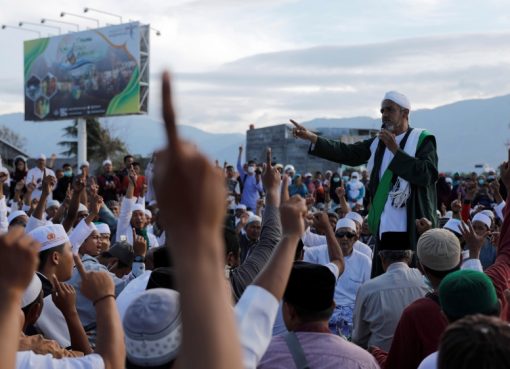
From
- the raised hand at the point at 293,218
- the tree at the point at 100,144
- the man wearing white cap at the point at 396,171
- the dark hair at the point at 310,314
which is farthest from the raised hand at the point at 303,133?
the tree at the point at 100,144

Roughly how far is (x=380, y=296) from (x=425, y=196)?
133 cm

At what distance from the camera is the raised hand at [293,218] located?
216 cm

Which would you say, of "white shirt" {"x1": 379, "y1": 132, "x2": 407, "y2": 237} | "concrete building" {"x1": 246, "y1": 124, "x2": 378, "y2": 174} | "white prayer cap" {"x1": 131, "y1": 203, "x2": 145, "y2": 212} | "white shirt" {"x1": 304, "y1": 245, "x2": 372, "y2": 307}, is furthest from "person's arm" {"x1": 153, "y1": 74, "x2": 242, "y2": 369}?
"concrete building" {"x1": 246, "y1": 124, "x2": 378, "y2": 174}

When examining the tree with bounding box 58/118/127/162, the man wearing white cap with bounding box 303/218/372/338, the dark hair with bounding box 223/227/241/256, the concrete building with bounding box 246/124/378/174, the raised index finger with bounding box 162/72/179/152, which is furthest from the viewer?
the tree with bounding box 58/118/127/162

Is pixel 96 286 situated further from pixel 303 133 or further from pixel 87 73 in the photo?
pixel 87 73

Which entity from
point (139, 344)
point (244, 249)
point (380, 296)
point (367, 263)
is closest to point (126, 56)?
point (244, 249)

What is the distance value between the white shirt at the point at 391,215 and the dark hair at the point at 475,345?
381cm

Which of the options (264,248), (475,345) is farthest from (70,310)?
(475,345)

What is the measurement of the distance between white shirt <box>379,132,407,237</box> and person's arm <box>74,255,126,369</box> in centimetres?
333

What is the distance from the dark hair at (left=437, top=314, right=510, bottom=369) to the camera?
1706 millimetres

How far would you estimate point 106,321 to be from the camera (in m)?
2.64

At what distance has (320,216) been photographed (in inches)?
153

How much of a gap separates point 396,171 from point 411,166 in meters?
0.11

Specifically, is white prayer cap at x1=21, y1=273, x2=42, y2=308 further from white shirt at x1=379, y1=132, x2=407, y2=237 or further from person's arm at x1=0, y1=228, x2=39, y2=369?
white shirt at x1=379, y1=132, x2=407, y2=237
